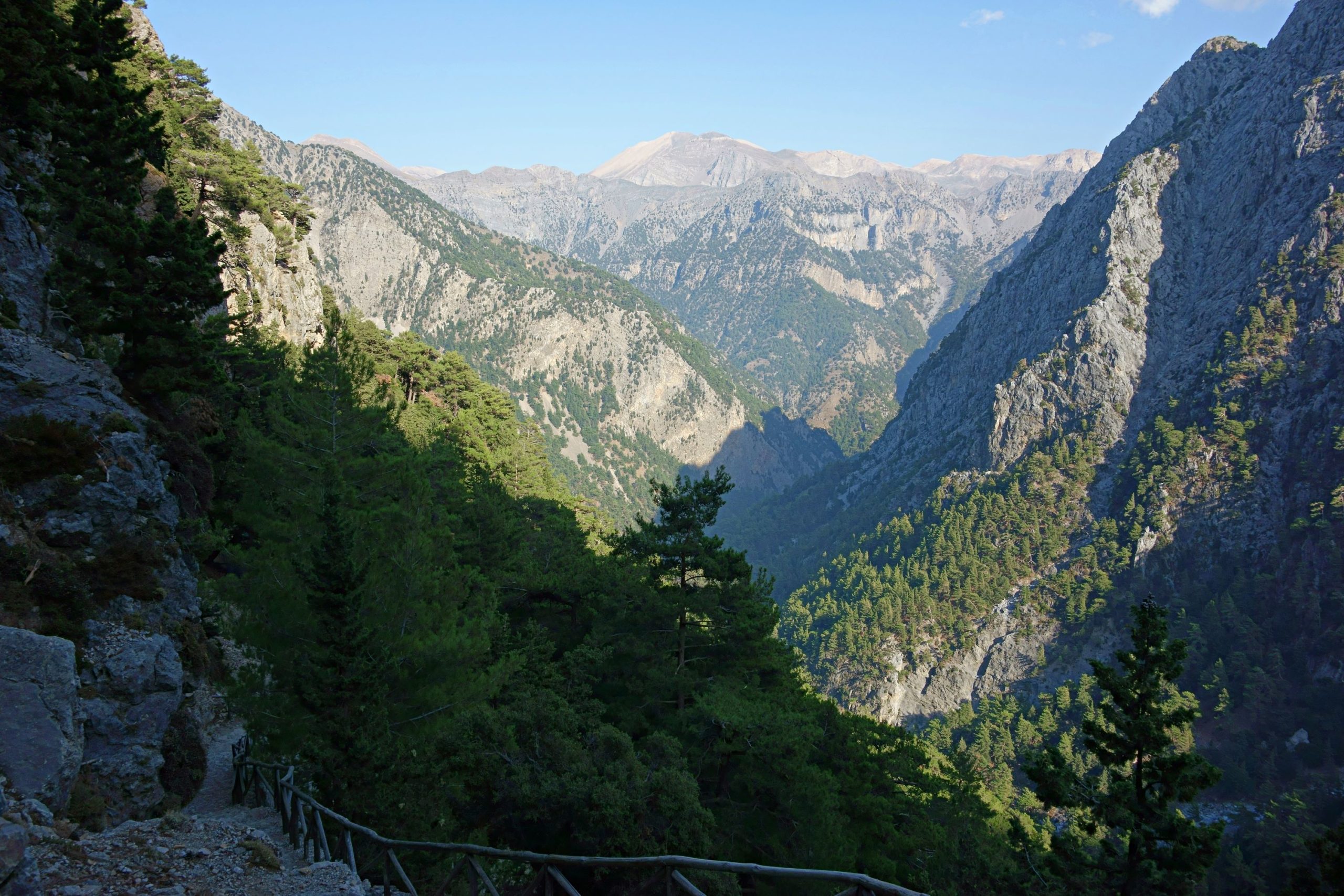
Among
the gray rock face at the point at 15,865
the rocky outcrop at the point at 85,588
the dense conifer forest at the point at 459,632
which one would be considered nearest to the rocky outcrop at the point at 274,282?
the dense conifer forest at the point at 459,632

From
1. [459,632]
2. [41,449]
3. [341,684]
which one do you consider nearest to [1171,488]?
[459,632]

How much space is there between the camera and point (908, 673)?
15225cm

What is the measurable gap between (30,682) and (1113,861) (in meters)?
23.5

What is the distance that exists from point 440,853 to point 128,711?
658 cm

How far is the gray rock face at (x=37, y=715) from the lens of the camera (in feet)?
32.8

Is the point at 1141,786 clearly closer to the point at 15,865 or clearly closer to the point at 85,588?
the point at 15,865

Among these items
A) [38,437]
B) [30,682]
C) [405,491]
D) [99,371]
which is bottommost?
[30,682]

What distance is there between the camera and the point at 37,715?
1027cm

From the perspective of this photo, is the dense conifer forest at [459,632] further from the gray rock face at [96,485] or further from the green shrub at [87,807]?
the green shrub at [87,807]

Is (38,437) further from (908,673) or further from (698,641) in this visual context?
(908,673)

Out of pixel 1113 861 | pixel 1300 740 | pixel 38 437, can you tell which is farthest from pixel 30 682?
pixel 1300 740

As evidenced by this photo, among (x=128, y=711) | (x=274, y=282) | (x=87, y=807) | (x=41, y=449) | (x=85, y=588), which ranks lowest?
(x=87, y=807)

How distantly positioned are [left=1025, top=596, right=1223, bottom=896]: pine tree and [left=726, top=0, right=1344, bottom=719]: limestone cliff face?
440 feet

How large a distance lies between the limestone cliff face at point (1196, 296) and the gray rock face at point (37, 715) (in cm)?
15018
